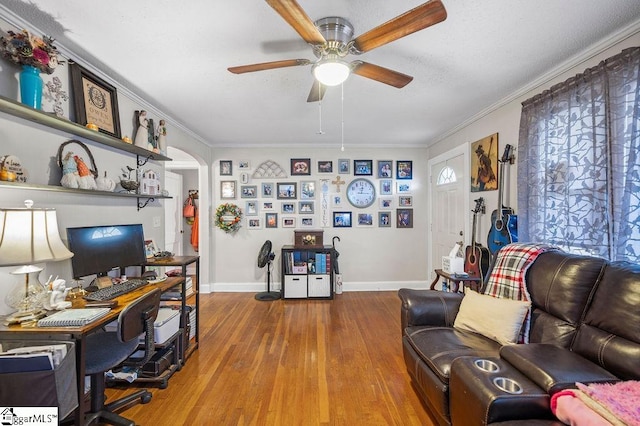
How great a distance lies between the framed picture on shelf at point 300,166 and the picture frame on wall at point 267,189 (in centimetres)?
42

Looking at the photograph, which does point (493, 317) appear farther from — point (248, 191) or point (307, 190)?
point (248, 191)

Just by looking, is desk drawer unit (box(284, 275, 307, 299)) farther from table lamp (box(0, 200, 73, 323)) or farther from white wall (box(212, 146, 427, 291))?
table lamp (box(0, 200, 73, 323))

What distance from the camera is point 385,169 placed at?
468 centimetres

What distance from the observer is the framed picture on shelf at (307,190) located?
4617 millimetres

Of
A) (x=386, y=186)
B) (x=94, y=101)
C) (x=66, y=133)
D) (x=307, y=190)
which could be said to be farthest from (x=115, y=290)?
(x=386, y=186)

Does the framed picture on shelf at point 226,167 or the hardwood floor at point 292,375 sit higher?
the framed picture on shelf at point 226,167

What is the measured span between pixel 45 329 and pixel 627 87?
3444mm

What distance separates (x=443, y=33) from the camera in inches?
68.2

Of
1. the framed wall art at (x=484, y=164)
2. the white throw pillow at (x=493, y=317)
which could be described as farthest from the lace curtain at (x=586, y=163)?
the white throw pillow at (x=493, y=317)

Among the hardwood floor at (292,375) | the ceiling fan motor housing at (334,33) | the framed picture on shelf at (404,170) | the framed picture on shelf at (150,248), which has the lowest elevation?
the hardwood floor at (292,375)

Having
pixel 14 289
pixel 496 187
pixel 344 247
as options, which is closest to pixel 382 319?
pixel 344 247

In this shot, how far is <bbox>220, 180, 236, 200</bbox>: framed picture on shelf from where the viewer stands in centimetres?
458

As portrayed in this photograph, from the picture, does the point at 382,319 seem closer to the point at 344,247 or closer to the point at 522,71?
the point at 344,247

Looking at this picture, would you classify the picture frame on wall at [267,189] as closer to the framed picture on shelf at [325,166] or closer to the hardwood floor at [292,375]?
the framed picture on shelf at [325,166]
